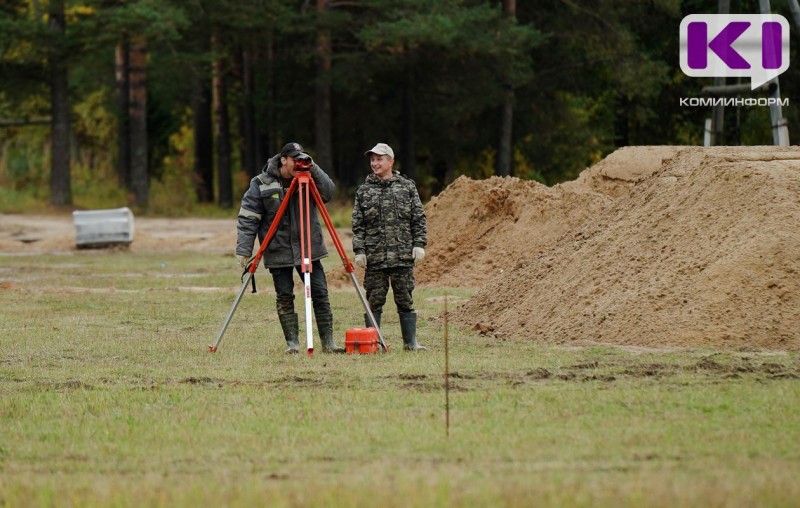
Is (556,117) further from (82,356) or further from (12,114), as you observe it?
(82,356)

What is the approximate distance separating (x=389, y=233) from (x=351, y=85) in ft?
104

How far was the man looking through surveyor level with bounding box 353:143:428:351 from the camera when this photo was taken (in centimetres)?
1346

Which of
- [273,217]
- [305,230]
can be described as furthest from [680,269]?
[273,217]

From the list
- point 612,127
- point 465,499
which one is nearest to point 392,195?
point 465,499

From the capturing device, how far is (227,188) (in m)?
49.5

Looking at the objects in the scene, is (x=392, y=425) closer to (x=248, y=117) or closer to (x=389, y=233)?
(x=389, y=233)

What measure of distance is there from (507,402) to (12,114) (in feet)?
160

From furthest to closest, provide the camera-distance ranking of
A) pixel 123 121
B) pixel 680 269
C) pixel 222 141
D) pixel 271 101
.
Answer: pixel 123 121, pixel 222 141, pixel 271 101, pixel 680 269

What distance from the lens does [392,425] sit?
9.13 meters

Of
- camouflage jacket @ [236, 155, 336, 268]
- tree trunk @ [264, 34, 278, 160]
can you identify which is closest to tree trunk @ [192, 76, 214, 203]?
tree trunk @ [264, 34, 278, 160]

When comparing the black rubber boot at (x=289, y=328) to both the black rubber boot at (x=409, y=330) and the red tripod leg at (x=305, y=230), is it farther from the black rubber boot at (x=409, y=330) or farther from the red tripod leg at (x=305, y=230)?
the black rubber boot at (x=409, y=330)

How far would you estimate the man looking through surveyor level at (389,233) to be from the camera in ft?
44.2

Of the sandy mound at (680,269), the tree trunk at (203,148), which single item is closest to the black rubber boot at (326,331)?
the sandy mound at (680,269)

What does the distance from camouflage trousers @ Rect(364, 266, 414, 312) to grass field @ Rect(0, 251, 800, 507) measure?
0.52 meters
